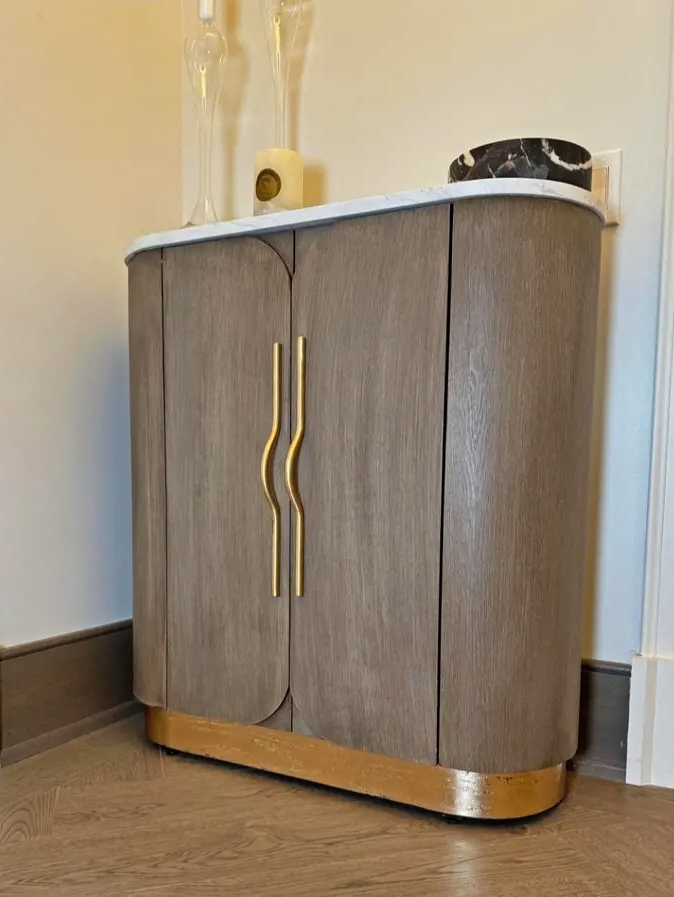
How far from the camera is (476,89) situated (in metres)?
1.38

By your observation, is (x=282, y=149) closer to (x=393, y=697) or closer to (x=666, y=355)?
(x=666, y=355)

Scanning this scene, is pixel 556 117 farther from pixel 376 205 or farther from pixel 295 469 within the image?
pixel 295 469

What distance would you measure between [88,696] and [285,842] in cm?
60

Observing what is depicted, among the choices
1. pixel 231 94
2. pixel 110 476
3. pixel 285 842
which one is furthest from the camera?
pixel 231 94

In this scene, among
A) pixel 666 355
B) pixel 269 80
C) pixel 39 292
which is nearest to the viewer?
pixel 666 355

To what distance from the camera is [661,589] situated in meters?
1.22

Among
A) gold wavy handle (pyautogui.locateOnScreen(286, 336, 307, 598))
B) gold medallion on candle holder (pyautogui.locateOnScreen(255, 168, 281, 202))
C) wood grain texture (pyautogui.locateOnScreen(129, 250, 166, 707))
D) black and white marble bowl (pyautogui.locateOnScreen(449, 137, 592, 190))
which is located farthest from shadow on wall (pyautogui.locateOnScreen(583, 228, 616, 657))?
wood grain texture (pyautogui.locateOnScreen(129, 250, 166, 707))

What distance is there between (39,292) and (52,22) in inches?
19.8

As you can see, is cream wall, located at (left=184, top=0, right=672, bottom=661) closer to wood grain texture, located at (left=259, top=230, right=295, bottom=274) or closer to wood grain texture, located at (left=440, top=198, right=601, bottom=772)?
wood grain texture, located at (left=440, top=198, right=601, bottom=772)

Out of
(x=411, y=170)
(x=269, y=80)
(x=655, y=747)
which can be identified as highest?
(x=269, y=80)

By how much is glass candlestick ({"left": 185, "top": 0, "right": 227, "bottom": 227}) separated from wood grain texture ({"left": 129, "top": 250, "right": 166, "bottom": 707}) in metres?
0.27

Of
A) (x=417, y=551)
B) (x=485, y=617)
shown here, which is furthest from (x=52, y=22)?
(x=485, y=617)

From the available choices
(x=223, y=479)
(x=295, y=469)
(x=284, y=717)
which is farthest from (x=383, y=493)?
(x=284, y=717)

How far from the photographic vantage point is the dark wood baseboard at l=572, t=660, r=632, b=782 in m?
1.26
